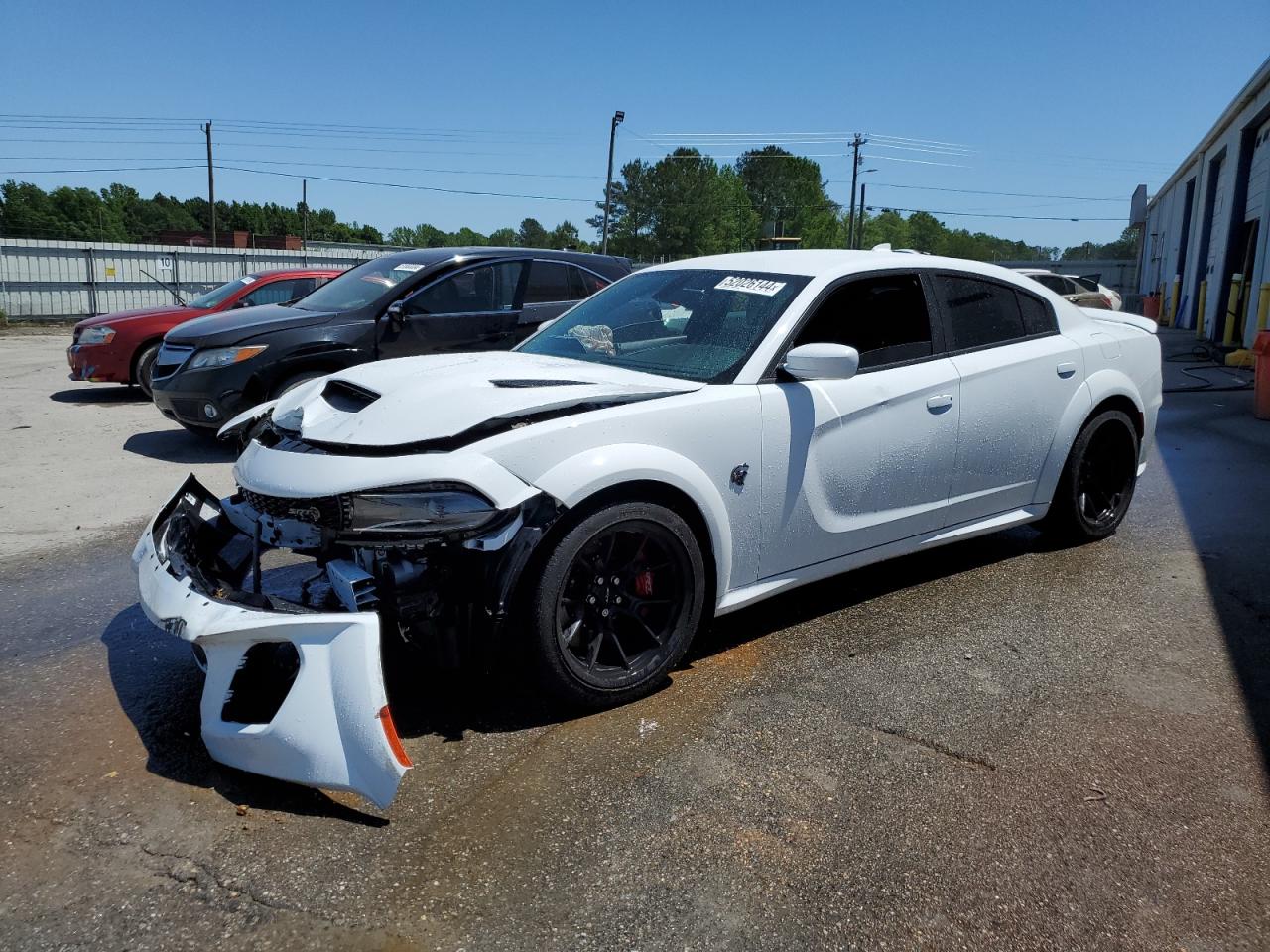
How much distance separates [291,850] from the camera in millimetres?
2613

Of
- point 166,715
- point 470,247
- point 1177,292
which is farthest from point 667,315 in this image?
point 1177,292

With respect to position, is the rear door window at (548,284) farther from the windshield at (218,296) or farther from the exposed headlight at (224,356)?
the windshield at (218,296)

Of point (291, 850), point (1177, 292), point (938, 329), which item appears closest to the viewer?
point (291, 850)

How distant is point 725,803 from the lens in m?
2.88

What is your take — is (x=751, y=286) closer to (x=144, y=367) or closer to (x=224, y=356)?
(x=224, y=356)

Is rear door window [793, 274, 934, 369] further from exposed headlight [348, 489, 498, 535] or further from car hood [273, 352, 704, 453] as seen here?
Result: exposed headlight [348, 489, 498, 535]

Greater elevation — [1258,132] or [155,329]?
[1258,132]

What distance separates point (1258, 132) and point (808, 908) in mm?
24075

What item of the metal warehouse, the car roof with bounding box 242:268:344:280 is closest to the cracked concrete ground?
the car roof with bounding box 242:268:344:280

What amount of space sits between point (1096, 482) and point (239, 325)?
6.45 meters

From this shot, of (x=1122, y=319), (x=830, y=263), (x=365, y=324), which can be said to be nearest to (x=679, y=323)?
(x=830, y=263)

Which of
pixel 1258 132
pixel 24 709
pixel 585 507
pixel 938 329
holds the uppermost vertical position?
pixel 1258 132

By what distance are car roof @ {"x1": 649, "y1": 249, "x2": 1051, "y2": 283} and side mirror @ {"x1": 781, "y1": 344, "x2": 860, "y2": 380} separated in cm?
59

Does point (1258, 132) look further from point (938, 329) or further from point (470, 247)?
point (938, 329)
